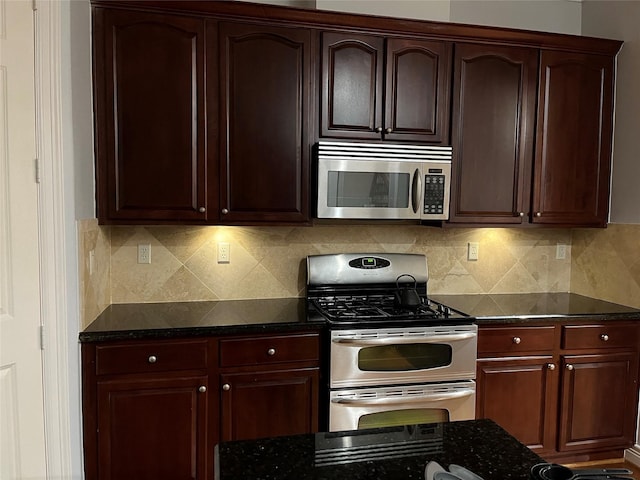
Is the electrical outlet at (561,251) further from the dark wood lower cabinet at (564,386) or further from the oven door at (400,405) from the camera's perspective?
the oven door at (400,405)

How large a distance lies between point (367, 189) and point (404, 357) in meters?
0.89

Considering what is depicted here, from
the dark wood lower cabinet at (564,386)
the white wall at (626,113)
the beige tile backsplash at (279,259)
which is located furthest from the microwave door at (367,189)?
the white wall at (626,113)

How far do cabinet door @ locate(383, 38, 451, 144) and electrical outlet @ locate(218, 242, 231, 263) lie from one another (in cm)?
110

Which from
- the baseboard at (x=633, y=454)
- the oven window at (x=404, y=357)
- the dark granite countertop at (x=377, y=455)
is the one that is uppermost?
the dark granite countertop at (x=377, y=455)

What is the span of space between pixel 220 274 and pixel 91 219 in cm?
81

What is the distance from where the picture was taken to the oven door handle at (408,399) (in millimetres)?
2479

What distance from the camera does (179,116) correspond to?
253 centimetres

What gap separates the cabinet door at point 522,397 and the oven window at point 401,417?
0.81 ft

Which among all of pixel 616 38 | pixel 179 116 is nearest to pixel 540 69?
pixel 616 38

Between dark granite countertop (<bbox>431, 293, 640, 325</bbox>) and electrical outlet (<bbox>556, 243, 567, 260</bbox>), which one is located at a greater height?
electrical outlet (<bbox>556, 243, 567, 260</bbox>)

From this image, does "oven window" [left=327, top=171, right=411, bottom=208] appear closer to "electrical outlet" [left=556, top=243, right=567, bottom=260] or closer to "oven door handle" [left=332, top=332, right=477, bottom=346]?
"oven door handle" [left=332, top=332, right=477, bottom=346]

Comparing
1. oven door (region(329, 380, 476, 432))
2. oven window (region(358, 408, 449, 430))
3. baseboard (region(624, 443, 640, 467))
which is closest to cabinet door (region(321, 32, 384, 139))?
oven door (region(329, 380, 476, 432))

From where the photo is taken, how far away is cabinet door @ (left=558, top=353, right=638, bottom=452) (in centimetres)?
283

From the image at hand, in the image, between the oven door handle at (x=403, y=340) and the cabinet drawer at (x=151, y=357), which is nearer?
the cabinet drawer at (x=151, y=357)
